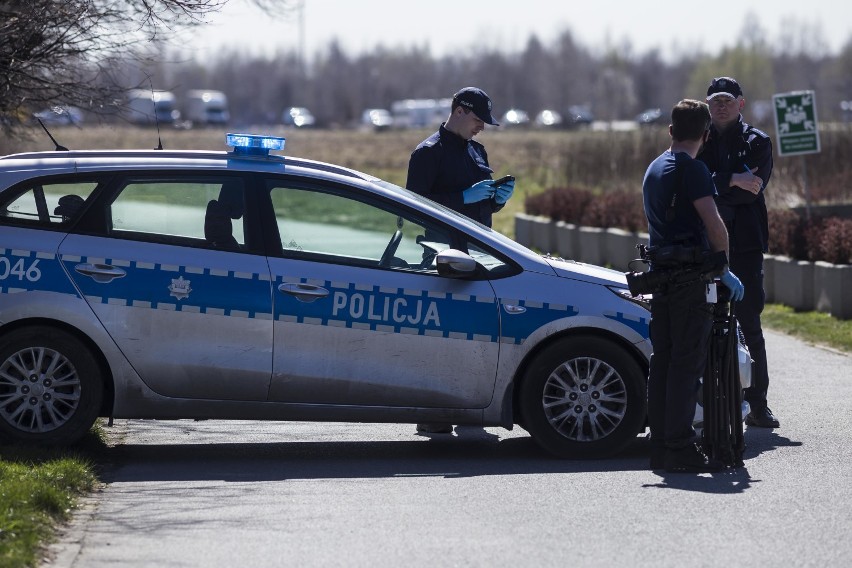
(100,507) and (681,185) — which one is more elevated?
(681,185)

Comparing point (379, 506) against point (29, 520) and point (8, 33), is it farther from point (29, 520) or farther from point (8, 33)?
point (8, 33)

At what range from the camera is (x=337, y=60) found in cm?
19525

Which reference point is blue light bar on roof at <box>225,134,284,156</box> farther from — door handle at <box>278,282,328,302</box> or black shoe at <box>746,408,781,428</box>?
black shoe at <box>746,408,781,428</box>

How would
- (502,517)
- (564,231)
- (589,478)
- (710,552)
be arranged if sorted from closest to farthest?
(710,552) → (502,517) → (589,478) → (564,231)

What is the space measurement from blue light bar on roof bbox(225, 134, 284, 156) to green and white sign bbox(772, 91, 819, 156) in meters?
10.4

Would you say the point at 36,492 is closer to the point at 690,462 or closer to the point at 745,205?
the point at 690,462

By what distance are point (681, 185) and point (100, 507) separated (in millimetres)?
3286

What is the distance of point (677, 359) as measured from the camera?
7.48 m

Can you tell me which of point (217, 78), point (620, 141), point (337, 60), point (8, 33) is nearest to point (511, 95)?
point (337, 60)

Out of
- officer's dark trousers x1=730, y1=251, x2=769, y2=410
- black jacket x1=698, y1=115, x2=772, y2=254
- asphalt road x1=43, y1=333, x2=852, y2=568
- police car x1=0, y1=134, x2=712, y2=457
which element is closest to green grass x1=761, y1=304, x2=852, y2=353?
officer's dark trousers x1=730, y1=251, x2=769, y2=410

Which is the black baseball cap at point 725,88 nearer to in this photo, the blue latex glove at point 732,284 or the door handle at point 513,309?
the blue latex glove at point 732,284

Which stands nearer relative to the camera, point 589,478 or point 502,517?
point 502,517

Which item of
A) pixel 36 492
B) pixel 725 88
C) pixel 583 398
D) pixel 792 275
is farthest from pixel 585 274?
pixel 792 275

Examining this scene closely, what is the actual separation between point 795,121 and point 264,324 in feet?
37.1
